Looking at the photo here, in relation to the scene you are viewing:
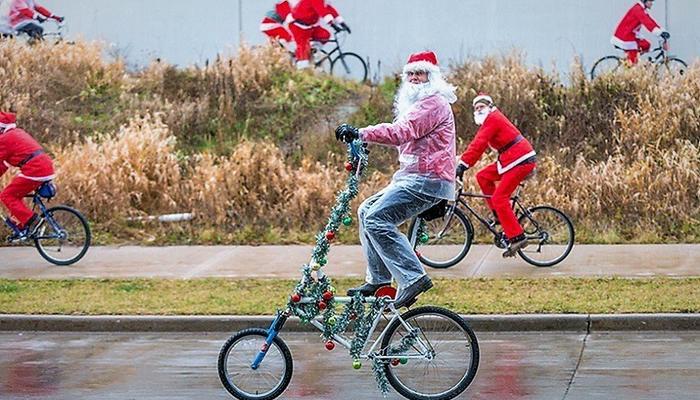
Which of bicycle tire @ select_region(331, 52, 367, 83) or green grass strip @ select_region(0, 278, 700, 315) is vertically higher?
bicycle tire @ select_region(331, 52, 367, 83)

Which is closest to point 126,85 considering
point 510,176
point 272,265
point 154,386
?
point 272,265

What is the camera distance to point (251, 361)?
27.0 ft

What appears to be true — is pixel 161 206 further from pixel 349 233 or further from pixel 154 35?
pixel 154 35

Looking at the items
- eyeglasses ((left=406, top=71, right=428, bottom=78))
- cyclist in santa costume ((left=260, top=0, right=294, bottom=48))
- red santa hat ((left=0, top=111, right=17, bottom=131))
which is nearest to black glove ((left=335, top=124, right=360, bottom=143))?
eyeglasses ((left=406, top=71, right=428, bottom=78))

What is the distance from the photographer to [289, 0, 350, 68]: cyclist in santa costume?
20500mm

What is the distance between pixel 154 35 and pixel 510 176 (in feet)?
32.6

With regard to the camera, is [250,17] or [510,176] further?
[250,17]

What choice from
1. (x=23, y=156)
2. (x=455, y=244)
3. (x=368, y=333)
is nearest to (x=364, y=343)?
(x=368, y=333)

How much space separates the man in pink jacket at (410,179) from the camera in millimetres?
8297

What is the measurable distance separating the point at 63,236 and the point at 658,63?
958 cm

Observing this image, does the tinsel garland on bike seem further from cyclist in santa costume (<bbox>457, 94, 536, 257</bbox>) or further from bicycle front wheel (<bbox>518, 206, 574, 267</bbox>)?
bicycle front wheel (<bbox>518, 206, 574, 267</bbox>)

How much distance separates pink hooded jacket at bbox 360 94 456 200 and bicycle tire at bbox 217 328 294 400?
1.30 m

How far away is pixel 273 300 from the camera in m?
11.8

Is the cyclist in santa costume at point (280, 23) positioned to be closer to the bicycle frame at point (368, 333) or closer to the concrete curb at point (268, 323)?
the concrete curb at point (268, 323)
